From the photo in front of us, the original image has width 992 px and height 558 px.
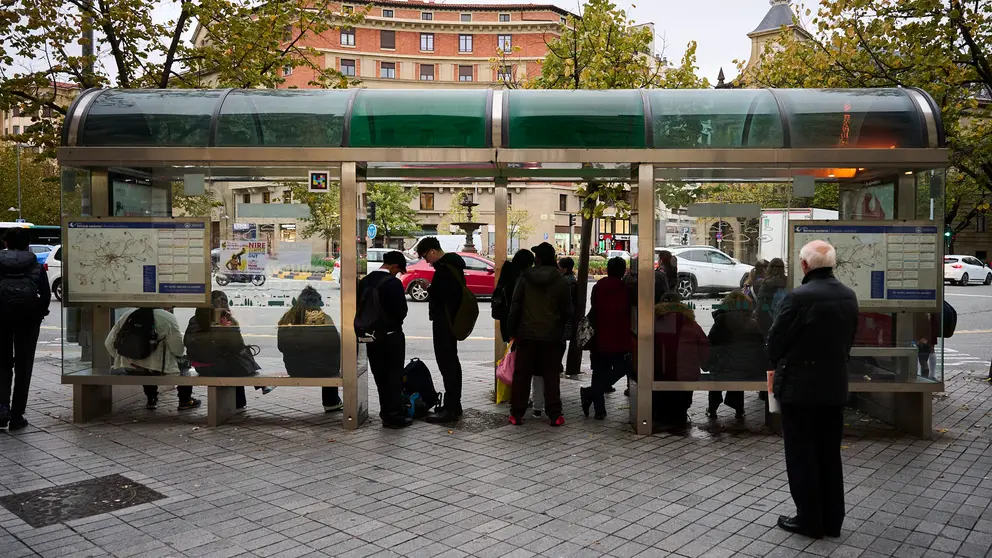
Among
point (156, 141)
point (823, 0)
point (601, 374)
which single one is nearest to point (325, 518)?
point (601, 374)

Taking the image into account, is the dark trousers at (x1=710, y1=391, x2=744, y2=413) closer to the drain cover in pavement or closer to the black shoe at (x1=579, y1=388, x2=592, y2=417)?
the black shoe at (x1=579, y1=388, x2=592, y2=417)

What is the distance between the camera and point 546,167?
7.72 meters

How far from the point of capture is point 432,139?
24.2ft

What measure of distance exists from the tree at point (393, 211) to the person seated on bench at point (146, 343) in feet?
132

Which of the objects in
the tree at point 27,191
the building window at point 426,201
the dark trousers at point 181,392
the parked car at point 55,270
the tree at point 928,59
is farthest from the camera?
the building window at point 426,201

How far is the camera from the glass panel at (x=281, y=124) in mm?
7285

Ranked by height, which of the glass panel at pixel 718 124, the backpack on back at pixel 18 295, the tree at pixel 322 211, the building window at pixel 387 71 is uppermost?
the building window at pixel 387 71

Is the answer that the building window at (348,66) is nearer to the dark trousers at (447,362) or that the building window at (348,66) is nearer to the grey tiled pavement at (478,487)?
the grey tiled pavement at (478,487)

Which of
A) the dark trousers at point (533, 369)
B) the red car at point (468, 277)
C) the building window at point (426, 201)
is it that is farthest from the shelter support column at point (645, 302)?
the building window at point (426, 201)

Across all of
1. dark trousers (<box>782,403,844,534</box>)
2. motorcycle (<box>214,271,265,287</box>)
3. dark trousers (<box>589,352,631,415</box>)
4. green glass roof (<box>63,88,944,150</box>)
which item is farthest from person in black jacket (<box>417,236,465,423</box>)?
dark trousers (<box>782,403,844,534</box>)

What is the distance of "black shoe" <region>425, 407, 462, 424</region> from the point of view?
7.68 m

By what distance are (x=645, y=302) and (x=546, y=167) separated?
5.54 ft

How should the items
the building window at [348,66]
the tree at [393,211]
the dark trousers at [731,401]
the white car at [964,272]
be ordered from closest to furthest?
1. the dark trousers at [731,401]
2. the white car at [964,272]
3. the tree at [393,211]
4. the building window at [348,66]

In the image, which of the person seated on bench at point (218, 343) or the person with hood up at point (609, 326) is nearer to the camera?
the person seated on bench at point (218, 343)
